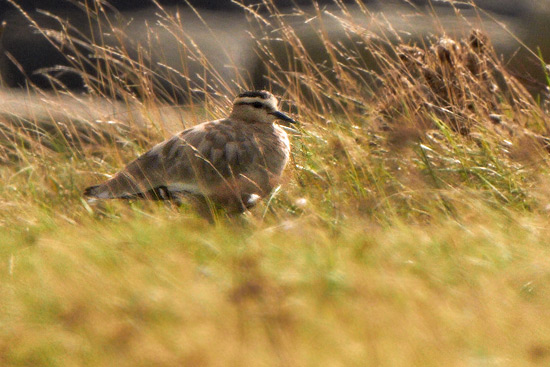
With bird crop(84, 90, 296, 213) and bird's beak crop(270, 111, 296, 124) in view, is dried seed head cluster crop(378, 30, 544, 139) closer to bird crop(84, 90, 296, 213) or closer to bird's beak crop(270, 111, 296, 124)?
bird's beak crop(270, 111, 296, 124)

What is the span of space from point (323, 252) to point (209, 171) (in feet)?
4.62

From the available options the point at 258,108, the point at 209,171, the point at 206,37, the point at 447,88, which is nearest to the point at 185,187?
the point at 209,171

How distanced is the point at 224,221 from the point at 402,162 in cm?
126

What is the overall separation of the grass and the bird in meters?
0.14

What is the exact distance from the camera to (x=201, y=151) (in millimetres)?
5977

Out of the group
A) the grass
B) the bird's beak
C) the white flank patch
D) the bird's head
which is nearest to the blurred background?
the grass

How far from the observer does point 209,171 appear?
234 inches

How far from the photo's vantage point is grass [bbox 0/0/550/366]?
3.62 m

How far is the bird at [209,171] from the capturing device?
5.86 meters

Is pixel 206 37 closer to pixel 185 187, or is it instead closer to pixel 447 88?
pixel 447 88

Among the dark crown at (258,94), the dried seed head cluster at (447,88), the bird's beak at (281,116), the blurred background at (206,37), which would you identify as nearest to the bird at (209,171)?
the bird's beak at (281,116)

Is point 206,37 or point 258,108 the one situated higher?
point 258,108

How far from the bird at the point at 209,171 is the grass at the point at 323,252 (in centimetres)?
14

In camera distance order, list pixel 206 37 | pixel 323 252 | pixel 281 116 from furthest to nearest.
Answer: pixel 206 37 < pixel 281 116 < pixel 323 252
